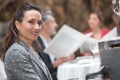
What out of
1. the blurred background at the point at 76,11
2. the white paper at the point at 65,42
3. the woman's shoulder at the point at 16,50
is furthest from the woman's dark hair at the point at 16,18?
the blurred background at the point at 76,11

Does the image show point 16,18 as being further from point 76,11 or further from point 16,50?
point 76,11

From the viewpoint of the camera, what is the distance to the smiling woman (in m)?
2.43

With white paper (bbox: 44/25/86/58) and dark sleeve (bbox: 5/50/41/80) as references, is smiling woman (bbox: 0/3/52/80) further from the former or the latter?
white paper (bbox: 44/25/86/58)

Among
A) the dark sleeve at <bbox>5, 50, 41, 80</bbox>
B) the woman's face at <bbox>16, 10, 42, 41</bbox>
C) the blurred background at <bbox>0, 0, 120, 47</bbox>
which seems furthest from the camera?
the blurred background at <bbox>0, 0, 120, 47</bbox>

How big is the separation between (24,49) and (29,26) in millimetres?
A: 165

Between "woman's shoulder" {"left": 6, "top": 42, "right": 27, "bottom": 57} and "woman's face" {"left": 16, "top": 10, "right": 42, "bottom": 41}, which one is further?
"woman's face" {"left": 16, "top": 10, "right": 42, "bottom": 41}

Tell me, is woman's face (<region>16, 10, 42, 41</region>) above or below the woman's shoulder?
above

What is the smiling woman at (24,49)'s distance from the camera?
2.43m

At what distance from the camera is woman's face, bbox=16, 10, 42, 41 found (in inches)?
102

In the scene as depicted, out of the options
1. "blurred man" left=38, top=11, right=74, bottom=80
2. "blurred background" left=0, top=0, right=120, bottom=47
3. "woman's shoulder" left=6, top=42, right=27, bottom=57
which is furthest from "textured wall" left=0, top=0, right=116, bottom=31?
"woman's shoulder" left=6, top=42, right=27, bottom=57

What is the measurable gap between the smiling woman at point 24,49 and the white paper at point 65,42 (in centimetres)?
117

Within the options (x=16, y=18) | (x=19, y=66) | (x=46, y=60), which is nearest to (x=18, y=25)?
(x=16, y=18)

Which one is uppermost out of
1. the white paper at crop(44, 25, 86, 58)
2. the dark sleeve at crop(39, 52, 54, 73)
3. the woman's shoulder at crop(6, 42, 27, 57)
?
the woman's shoulder at crop(6, 42, 27, 57)

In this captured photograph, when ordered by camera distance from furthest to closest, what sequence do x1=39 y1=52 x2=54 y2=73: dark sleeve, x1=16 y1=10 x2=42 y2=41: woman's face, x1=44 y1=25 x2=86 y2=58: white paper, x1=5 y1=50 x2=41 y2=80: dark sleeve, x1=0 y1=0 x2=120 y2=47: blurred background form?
x1=0 y1=0 x2=120 y2=47: blurred background
x1=39 y1=52 x2=54 y2=73: dark sleeve
x1=44 y1=25 x2=86 y2=58: white paper
x1=16 y1=10 x2=42 y2=41: woman's face
x1=5 y1=50 x2=41 y2=80: dark sleeve
